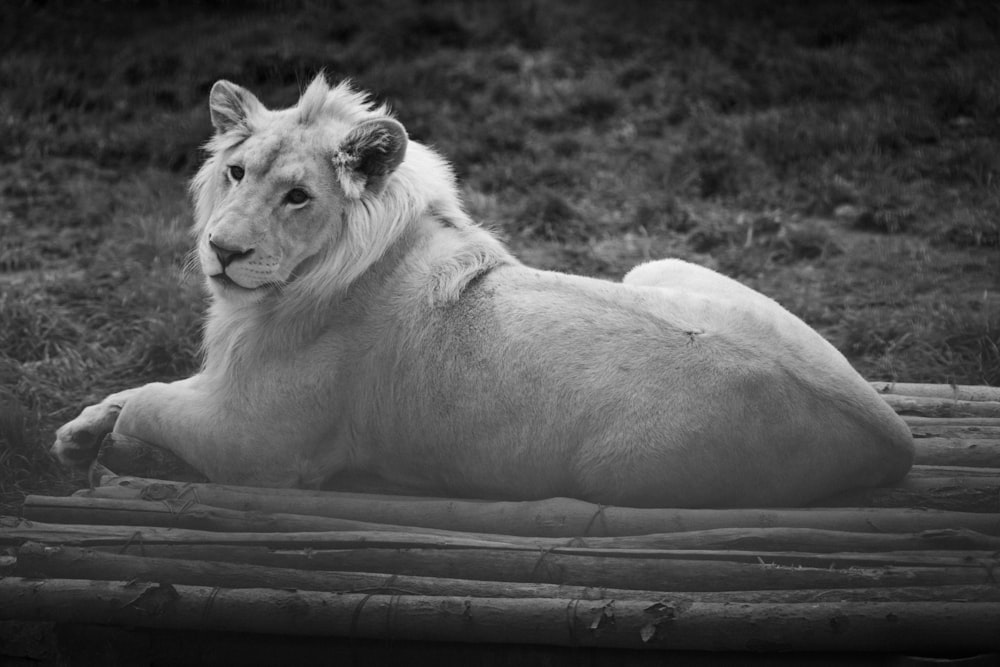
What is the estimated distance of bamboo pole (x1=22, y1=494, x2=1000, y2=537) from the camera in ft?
15.8

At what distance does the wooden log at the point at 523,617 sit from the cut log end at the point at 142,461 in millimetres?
1022

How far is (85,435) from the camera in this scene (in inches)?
235

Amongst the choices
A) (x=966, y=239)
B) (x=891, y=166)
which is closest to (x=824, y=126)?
(x=891, y=166)

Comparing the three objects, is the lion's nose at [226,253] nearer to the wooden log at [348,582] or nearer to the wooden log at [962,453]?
the wooden log at [348,582]

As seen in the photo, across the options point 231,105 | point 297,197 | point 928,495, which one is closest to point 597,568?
point 928,495

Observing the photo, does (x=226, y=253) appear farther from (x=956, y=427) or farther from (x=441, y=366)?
(x=956, y=427)

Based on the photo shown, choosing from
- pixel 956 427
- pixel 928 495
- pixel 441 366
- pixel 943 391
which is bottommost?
pixel 943 391

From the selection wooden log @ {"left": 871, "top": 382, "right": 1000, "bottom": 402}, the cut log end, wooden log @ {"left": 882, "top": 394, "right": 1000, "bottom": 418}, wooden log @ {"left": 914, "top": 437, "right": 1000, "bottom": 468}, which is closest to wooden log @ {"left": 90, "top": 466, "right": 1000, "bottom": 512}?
wooden log @ {"left": 914, "top": 437, "right": 1000, "bottom": 468}

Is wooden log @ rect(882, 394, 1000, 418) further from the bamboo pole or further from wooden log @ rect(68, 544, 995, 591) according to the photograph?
wooden log @ rect(68, 544, 995, 591)

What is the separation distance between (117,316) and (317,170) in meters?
3.68

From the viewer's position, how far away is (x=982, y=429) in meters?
5.78

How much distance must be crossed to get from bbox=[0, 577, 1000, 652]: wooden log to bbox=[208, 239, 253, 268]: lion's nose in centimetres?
148

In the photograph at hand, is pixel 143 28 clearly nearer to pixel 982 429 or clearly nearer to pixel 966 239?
pixel 966 239

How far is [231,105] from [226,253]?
1067 mm
